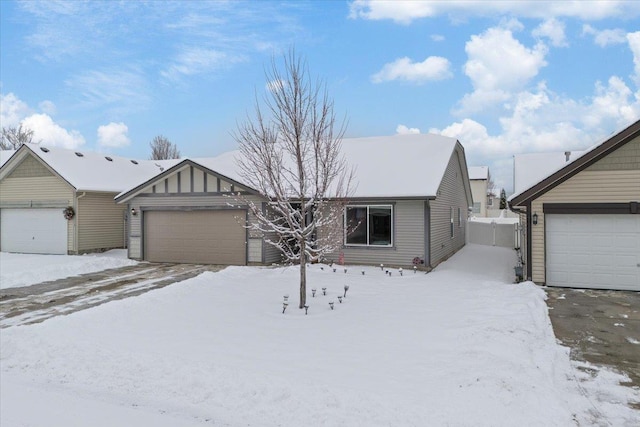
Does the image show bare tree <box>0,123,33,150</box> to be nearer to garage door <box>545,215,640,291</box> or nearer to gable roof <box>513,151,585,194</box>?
gable roof <box>513,151,585,194</box>

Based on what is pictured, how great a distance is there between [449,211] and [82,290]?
14048 mm

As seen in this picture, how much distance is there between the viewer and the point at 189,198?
16453 mm

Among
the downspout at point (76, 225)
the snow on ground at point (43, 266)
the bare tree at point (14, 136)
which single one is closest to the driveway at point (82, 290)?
the snow on ground at point (43, 266)

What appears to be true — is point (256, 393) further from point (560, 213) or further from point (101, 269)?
point (101, 269)

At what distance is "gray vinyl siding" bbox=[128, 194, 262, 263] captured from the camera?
1595cm

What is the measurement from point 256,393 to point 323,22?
1218 cm

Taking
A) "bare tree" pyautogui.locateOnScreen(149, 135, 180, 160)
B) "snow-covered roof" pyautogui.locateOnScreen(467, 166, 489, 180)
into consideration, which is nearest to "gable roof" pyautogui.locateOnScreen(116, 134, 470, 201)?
"snow-covered roof" pyautogui.locateOnScreen(467, 166, 489, 180)

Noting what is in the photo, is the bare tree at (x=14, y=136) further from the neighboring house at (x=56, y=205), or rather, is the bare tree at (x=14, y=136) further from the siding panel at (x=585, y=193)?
the siding panel at (x=585, y=193)

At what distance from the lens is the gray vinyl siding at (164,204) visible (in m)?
15.9

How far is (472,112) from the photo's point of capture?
21.2m

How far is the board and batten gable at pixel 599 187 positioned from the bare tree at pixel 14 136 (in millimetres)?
52742

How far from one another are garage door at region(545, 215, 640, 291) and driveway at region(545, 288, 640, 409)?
37 cm

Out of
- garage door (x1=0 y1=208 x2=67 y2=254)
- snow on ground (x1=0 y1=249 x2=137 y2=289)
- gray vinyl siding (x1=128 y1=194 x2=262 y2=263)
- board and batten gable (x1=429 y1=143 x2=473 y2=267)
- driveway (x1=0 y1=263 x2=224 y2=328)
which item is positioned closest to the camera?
driveway (x1=0 y1=263 x2=224 y2=328)

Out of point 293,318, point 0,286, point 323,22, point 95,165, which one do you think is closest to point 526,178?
point 323,22
